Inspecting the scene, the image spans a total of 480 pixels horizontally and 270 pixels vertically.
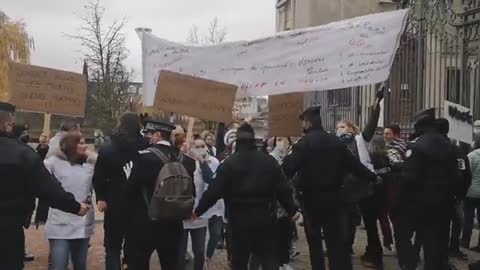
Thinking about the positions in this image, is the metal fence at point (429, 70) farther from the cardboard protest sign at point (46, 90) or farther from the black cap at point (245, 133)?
the black cap at point (245, 133)

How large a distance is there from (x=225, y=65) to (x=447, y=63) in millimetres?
4995

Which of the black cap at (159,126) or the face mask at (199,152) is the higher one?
the black cap at (159,126)

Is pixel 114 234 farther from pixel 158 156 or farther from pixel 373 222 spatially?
pixel 373 222

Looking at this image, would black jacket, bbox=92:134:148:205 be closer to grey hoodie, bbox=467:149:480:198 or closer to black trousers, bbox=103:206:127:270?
black trousers, bbox=103:206:127:270

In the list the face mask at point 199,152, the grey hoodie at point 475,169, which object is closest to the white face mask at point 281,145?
the face mask at point 199,152

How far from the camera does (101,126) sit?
1259 inches

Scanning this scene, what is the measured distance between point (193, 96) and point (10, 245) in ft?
9.63

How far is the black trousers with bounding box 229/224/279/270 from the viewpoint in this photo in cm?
610

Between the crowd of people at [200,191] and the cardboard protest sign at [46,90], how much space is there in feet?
4.26

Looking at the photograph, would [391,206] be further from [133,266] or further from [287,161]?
[133,266]

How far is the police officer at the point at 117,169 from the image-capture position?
6.53 metres

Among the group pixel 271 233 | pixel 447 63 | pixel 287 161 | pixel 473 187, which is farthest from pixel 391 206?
pixel 447 63

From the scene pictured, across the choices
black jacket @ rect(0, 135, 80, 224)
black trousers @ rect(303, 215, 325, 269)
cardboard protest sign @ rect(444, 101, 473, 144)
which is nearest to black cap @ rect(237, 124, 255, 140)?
black trousers @ rect(303, 215, 325, 269)

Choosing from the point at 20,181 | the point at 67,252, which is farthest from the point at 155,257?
the point at 20,181
